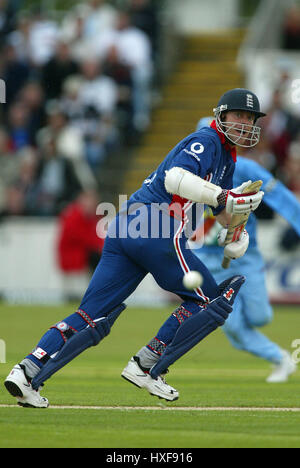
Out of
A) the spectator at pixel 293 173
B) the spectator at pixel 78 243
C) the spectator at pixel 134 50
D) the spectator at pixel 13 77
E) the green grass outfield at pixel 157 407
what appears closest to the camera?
the green grass outfield at pixel 157 407

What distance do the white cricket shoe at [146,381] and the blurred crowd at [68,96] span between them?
1253 cm

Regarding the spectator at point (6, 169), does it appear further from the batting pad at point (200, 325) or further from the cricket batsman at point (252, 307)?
the batting pad at point (200, 325)

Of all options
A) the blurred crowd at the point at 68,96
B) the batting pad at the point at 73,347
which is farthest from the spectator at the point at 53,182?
the batting pad at the point at 73,347

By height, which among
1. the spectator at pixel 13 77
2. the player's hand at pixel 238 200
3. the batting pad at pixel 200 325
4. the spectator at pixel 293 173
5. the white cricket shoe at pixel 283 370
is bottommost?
the white cricket shoe at pixel 283 370

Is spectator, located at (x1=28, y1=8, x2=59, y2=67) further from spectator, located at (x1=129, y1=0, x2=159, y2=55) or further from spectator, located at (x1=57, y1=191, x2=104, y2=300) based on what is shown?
spectator, located at (x1=57, y1=191, x2=104, y2=300)

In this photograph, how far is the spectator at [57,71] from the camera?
2197cm

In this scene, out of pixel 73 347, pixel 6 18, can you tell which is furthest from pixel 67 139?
pixel 73 347

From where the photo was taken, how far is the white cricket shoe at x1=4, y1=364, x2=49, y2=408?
8250 mm

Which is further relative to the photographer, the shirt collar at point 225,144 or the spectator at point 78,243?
the spectator at point 78,243

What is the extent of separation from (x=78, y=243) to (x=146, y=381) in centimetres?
1202

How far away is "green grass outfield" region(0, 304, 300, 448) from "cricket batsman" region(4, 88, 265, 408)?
1.35ft

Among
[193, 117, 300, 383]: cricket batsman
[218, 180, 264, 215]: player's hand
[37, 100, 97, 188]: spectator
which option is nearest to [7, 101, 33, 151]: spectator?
[37, 100, 97, 188]: spectator

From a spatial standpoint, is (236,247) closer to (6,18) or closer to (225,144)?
(225,144)
